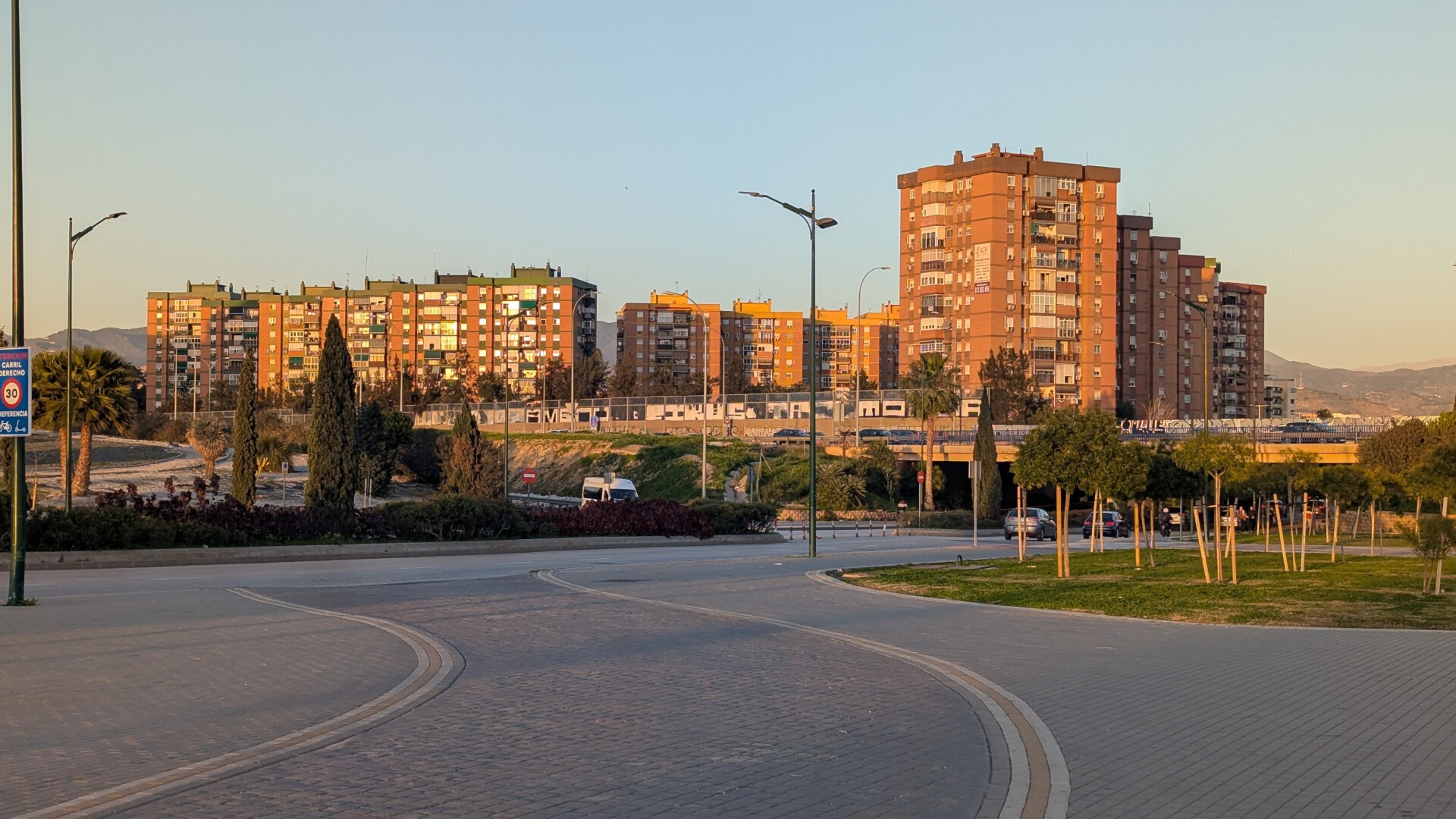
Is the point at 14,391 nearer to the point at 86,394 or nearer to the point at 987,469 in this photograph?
the point at 86,394

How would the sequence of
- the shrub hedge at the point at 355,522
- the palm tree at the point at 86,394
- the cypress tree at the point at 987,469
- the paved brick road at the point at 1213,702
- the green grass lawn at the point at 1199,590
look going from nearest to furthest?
the paved brick road at the point at 1213,702 < the green grass lawn at the point at 1199,590 < the shrub hedge at the point at 355,522 < the palm tree at the point at 86,394 < the cypress tree at the point at 987,469

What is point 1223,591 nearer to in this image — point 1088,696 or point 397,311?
point 1088,696

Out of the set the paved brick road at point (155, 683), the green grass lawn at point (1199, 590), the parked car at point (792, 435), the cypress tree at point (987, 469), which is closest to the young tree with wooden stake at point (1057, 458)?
the green grass lawn at point (1199, 590)

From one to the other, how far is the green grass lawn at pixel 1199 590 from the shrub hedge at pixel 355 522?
12421 mm

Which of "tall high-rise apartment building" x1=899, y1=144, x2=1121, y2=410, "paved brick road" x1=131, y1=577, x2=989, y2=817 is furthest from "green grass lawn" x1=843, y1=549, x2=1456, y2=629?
"tall high-rise apartment building" x1=899, y1=144, x2=1121, y2=410

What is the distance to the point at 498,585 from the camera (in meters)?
23.7

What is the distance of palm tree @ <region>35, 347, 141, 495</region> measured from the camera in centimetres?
5066

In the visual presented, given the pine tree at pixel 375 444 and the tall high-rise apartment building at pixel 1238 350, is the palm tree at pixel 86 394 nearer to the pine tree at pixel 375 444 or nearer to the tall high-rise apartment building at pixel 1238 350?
the pine tree at pixel 375 444

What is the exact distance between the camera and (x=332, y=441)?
127 ft

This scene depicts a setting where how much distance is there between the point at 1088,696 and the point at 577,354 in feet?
605

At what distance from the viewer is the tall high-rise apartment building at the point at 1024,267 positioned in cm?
13275

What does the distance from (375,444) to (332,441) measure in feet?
137

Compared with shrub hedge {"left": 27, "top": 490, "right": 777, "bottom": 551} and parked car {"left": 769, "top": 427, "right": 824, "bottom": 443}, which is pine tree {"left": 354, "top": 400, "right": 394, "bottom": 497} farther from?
shrub hedge {"left": 27, "top": 490, "right": 777, "bottom": 551}

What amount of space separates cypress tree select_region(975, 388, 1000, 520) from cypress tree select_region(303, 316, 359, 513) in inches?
1522
